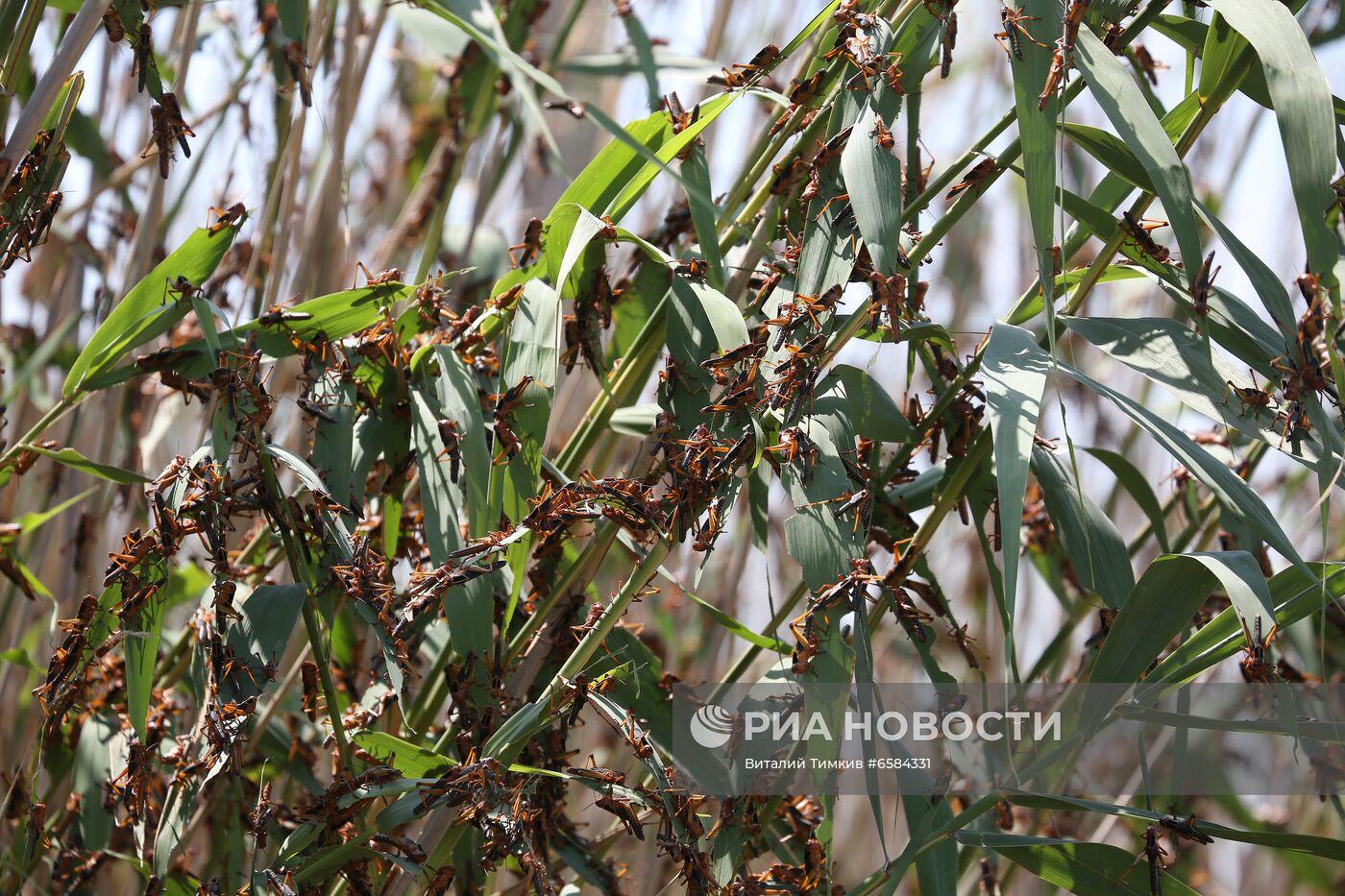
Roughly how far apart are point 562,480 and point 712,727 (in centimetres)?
21

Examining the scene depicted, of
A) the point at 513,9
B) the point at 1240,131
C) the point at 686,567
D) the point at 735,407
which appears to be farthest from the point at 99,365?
the point at 1240,131

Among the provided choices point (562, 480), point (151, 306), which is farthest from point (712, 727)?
point (151, 306)

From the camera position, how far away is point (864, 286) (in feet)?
2.11

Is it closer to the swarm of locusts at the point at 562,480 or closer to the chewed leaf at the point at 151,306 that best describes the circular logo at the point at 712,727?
the swarm of locusts at the point at 562,480

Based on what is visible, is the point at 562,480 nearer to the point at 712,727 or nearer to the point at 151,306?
the point at 712,727

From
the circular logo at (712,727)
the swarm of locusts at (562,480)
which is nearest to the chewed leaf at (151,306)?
the swarm of locusts at (562,480)

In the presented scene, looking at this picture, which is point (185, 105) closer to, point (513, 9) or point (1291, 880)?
point (513, 9)

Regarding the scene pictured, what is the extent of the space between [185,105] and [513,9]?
365 millimetres

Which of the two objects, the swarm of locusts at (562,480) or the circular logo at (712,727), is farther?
the circular logo at (712,727)

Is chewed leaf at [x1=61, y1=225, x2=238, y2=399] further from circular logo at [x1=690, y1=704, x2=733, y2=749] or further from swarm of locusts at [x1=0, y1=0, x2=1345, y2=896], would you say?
circular logo at [x1=690, y1=704, x2=733, y2=749]

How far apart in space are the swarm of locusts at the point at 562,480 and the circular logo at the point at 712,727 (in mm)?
23

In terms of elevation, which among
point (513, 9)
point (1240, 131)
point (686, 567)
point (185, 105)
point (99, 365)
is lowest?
point (99, 365)

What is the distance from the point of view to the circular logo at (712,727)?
735 millimetres

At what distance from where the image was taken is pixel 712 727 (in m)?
0.74
